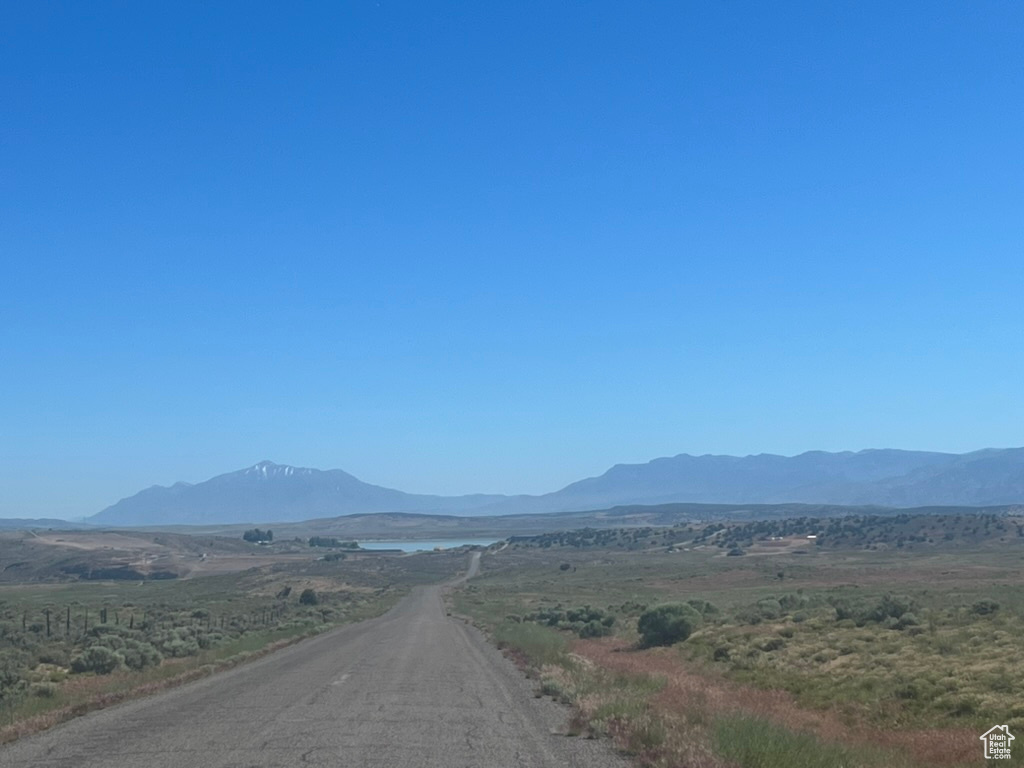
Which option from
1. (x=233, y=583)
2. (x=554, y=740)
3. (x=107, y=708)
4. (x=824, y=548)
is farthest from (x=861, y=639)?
(x=824, y=548)

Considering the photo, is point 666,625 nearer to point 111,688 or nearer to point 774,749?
point 111,688

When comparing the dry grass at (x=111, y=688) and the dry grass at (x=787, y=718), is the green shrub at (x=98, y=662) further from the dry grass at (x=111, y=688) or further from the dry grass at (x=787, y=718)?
the dry grass at (x=787, y=718)

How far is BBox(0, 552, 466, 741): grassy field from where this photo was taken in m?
20.4

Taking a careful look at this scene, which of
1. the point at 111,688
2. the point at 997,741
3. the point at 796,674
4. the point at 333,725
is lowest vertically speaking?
the point at 796,674

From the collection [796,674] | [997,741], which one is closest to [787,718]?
[997,741]

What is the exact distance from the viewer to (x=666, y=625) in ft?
112

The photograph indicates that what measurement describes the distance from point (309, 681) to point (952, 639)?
15.6 m

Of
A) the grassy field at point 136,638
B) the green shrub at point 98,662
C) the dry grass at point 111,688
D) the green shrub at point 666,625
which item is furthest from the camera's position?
the green shrub at point 666,625

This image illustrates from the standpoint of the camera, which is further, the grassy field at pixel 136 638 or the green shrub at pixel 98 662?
the green shrub at pixel 98 662

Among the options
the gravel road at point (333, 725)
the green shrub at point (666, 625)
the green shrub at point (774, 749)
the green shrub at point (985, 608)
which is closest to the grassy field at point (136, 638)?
the gravel road at point (333, 725)

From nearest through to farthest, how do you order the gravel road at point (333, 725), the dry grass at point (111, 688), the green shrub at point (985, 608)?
1. the gravel road at point (333, 725)
2. the dry grass at point (111, 688)
3. the green shrub at point (985, 608)

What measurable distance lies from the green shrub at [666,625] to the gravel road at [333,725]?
9740 mm

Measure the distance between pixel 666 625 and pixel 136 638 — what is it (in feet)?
63.4

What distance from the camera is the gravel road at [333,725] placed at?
12.3 m
